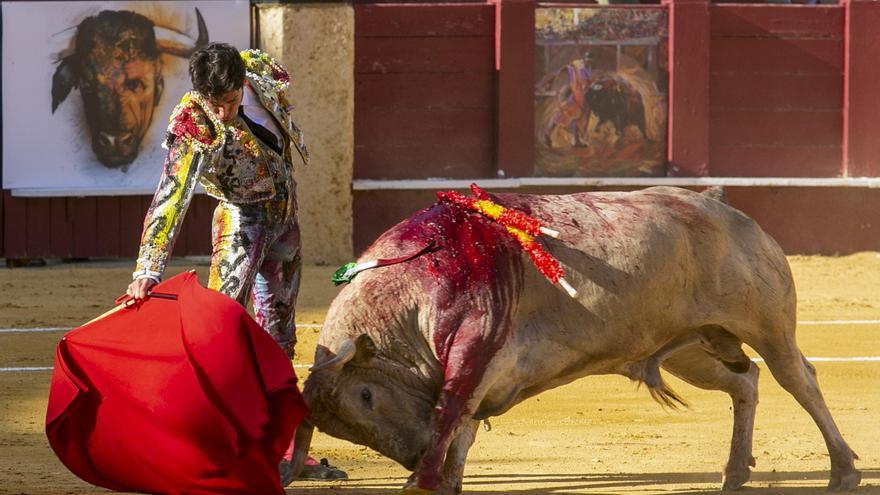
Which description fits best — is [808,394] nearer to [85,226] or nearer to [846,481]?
[846,481]

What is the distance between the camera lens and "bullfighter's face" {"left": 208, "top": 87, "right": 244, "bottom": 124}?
385 cm

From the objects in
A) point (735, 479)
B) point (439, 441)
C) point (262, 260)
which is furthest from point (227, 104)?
point (735, 479)

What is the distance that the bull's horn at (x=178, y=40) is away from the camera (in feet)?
31.1

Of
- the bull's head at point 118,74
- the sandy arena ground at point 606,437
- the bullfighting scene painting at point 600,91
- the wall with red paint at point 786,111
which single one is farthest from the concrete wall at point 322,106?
the wall with red paint at point 786,111

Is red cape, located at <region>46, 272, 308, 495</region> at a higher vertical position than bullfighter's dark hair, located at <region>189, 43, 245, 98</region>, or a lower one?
lower

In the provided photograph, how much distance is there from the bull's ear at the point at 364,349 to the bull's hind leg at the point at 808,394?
108 cm

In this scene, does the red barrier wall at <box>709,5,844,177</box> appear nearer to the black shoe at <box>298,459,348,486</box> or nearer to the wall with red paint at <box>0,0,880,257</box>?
the wall with red paint at <box>0,0,880,257</box>

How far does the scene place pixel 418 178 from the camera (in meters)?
9.86

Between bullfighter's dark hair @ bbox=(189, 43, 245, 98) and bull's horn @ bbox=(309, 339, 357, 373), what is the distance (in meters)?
0.68

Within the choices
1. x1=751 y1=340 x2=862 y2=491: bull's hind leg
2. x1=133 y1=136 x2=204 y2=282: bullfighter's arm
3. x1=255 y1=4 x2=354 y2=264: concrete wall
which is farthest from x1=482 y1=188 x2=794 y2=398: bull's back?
x1=255 y1=4 x2=354 y2=264: concrete wall

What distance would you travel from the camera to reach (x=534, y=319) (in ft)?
12.5

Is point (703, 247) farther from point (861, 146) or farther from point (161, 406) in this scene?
point (861, 146)

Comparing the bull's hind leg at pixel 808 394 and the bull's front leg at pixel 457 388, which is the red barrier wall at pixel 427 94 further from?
the bull's front leg at pixel 457 388

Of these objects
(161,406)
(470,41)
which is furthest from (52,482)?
(470,41)
